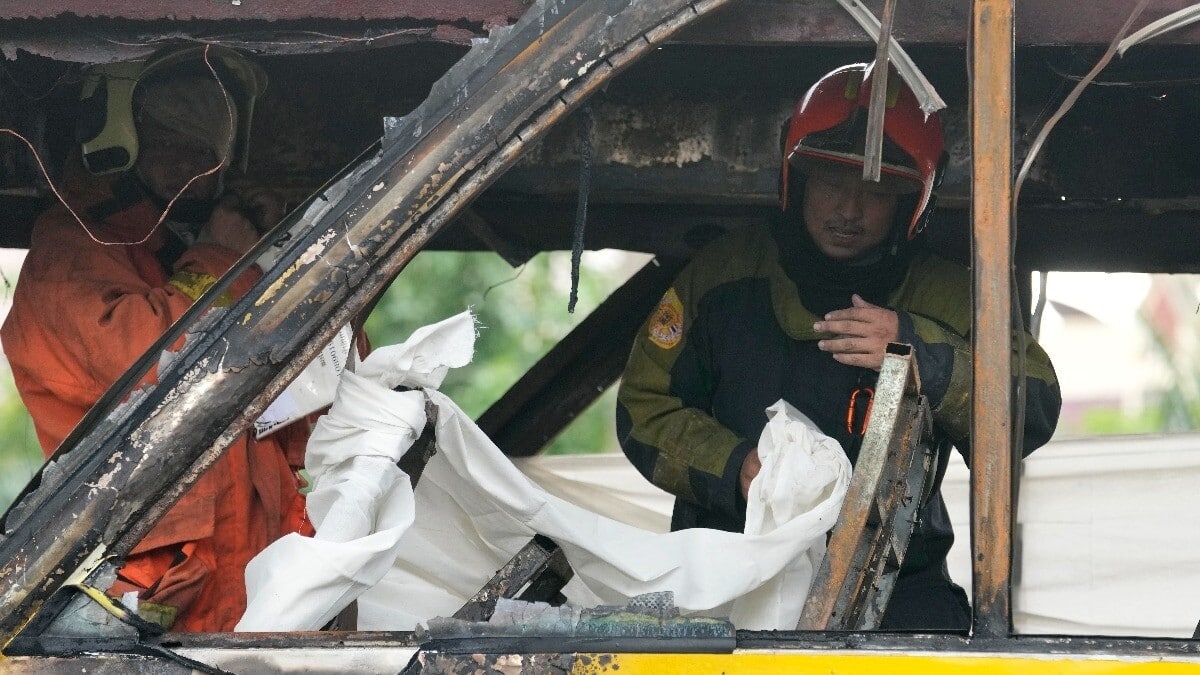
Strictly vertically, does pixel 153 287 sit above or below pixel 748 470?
above

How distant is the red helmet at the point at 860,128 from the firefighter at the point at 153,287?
45.5 inches

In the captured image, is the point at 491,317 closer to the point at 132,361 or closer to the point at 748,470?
the point at 748,470

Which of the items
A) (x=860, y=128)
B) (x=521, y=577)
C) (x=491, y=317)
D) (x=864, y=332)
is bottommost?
(x=521, y=577)

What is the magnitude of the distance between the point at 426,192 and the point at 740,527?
1.49 metres

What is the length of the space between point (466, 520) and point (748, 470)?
1.97 feet

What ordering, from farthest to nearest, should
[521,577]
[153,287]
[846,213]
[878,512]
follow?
[846,213] → [153,287] → [521,577] → [878,512]

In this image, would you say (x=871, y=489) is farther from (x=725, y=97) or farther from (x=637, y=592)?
(x=725, y=97)

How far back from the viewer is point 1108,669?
66.5 inches

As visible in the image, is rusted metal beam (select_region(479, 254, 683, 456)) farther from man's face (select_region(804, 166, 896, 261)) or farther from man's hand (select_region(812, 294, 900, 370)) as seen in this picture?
man's hand (select_region(812, 294, 900, 370))

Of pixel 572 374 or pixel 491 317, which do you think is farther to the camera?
pixel 491 317

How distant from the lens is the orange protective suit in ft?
8.66

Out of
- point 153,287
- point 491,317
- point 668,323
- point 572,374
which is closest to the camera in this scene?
point 153,287

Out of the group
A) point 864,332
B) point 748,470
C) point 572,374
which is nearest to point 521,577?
point 748,470

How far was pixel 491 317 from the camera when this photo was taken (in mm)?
14719
